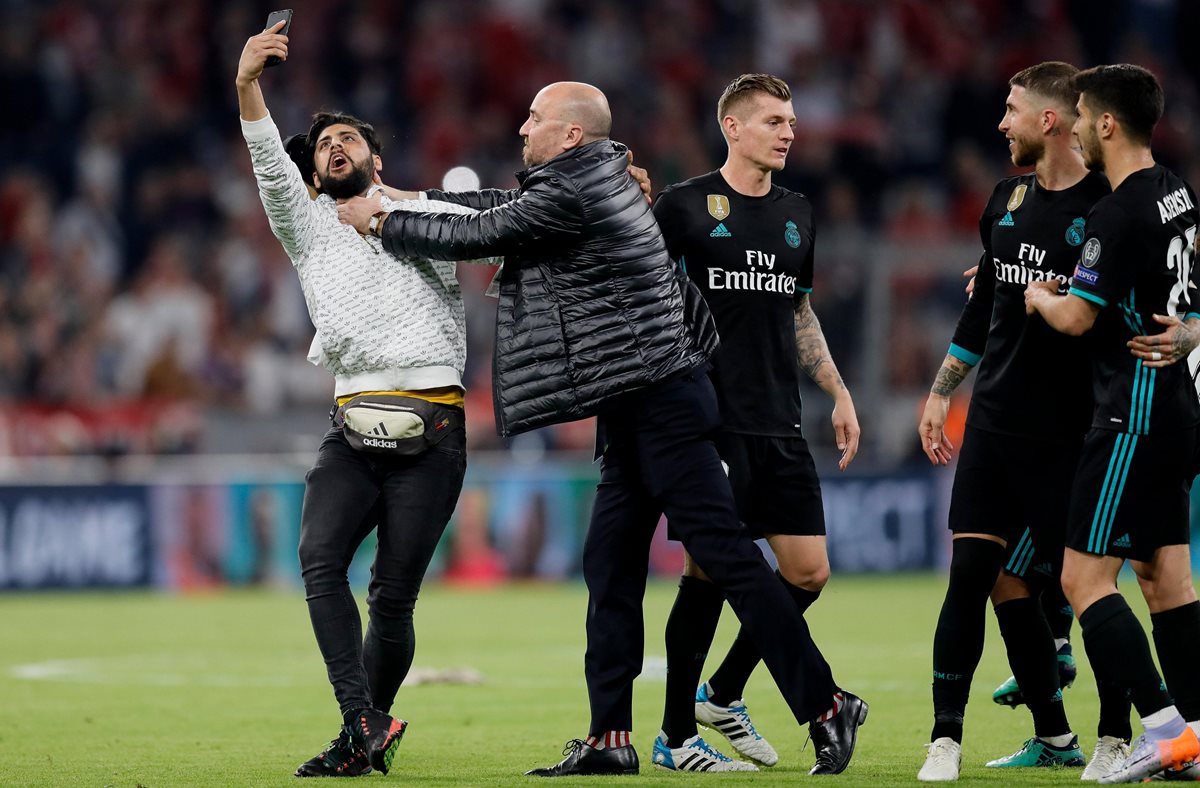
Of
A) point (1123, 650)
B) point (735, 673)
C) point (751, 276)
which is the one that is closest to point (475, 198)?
point (751, 276)

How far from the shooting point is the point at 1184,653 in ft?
20.9

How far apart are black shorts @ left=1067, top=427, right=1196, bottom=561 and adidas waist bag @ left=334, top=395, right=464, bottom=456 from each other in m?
2.32

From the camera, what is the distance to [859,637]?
12.6 meters

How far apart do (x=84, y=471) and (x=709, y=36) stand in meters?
9.61

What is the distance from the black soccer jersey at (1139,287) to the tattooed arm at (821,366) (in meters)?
1.25

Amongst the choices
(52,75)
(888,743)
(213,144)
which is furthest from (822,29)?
(888,743)

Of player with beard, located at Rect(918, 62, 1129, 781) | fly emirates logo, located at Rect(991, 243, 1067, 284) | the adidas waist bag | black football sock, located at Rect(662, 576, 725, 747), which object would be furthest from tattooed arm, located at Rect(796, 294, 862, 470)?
the adidas waist bag

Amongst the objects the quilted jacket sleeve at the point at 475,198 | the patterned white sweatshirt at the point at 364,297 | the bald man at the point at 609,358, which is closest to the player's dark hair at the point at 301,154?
the patterned white sweatshirt at the point at 364,297

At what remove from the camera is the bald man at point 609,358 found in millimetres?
6504

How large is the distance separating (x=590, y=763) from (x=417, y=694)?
3253 mm

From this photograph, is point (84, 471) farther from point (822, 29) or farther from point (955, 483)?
point (955, 483)

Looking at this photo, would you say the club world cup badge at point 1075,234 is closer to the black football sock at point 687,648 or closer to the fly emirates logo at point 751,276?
the fly emirates logo at point 751,276

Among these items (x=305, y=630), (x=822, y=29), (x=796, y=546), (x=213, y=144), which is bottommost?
(x=305, y=630)

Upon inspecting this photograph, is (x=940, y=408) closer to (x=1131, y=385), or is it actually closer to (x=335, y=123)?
(x=1131, y=385)
